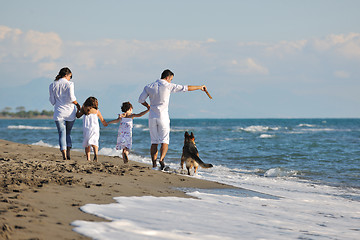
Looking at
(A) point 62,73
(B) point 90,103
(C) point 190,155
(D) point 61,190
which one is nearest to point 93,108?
(B) point 90,103

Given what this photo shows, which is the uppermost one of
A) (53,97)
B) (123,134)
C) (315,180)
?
(53,97)

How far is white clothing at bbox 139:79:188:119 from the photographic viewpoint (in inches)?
291

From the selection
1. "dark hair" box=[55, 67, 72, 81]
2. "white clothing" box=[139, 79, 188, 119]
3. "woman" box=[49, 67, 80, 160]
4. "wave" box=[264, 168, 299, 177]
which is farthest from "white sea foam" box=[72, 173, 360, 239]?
"wave" box=[264, 168, 299, 177]

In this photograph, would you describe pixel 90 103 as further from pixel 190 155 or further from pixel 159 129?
pixel 190 155

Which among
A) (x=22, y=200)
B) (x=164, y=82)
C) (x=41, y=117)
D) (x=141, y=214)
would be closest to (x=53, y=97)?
(x=164, y=82)

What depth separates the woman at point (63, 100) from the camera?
24.7ft

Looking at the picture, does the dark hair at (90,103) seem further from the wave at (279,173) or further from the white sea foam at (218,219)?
the wave at (279,173)

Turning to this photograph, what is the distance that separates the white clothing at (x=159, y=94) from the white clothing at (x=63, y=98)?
139 centimetres

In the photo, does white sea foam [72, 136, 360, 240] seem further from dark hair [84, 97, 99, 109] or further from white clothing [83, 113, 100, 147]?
dark hair [84, 97, 99, 109]

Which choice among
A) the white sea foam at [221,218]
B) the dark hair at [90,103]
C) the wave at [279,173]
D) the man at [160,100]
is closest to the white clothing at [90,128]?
the dark hair at [90,103]

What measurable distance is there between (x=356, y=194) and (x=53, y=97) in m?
6.32

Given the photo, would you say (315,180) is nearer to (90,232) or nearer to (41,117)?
(90,232)

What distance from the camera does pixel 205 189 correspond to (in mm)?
6168

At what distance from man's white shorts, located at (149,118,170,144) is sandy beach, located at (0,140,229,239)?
0.87 meters
